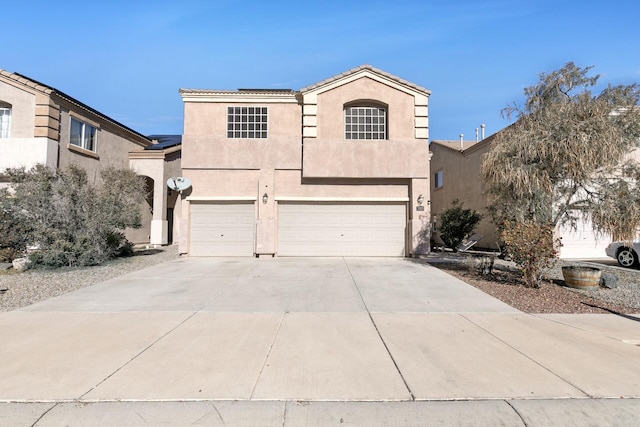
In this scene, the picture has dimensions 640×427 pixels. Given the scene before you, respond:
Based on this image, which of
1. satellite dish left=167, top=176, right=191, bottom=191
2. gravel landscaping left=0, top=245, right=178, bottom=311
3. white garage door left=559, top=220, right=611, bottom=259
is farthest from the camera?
white garage door left=559, top=220, right=611, bottom=259

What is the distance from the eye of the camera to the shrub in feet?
29.5

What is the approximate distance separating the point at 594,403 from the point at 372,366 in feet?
7.42

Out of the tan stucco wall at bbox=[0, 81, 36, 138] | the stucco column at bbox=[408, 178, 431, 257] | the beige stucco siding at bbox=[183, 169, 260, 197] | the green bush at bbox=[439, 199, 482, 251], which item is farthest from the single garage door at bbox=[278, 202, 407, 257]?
the tan stucco wall at bbox=[0, 81, 36, 138]

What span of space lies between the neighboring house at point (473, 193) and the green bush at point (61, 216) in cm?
1343

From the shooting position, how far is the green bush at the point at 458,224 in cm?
1725

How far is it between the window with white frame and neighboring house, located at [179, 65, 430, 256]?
648 cm

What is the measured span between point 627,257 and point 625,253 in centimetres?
15

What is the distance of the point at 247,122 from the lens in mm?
15453

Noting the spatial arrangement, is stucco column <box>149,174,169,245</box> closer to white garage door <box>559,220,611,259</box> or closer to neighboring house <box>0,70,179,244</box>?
neighboring house <box>0,70,179,244</box>

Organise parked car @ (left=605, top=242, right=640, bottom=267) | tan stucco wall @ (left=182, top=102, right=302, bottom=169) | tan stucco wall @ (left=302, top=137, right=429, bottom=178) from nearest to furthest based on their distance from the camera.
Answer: parked car @ (left=605, top=242, right=640, bottom=267)
tan stucco wall @ (left=302, top=137, right=429, bottom=178)
tan stucco wall @ (left=182, top=102, right=302, bottom=169)

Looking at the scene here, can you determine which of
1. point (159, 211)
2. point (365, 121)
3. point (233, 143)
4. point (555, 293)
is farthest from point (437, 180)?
point (159, 211)

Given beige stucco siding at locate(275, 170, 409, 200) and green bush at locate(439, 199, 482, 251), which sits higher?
beige stucco siding at locate(275, 170, 409, 200)

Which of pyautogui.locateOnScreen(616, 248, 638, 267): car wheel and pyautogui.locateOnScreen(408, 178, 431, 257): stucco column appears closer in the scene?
pyautogui.locateOnScreen(616, 248, 638, 267): car wheel

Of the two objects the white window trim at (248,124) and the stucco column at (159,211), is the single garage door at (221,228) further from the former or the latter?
the stucco column at (159,211)
